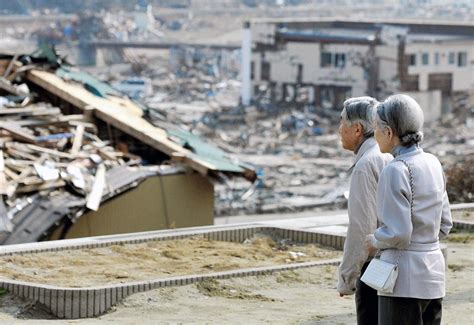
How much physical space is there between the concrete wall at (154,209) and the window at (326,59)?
54.5 meters

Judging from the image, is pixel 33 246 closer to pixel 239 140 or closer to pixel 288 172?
pixel 288 172

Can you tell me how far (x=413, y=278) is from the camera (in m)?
6.08

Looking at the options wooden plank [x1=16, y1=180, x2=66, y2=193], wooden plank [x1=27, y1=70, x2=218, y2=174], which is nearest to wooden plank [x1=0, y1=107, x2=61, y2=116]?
wooden plank [x1=27, y1=70, x2=218, y2=174]

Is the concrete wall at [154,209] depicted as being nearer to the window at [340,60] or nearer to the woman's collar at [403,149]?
the woman's collar at [403,149]

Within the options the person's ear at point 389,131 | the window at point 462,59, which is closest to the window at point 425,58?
the window at point 462,59

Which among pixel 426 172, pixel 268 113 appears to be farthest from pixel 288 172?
pixel 426 172

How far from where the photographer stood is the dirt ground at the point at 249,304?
29.7ft

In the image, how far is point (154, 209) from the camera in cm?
2048

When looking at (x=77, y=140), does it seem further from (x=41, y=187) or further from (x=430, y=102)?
(x=430, y=102)

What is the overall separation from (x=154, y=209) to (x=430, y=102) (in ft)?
179

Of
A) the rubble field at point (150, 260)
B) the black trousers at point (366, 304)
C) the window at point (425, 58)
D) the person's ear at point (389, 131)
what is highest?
the person's ear at point (389, 131)

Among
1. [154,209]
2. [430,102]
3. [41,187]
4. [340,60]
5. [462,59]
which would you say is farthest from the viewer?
A: [462,59]

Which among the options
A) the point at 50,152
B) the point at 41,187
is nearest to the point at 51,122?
the point at 50,152

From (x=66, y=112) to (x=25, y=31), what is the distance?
407 feet
